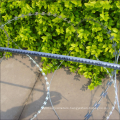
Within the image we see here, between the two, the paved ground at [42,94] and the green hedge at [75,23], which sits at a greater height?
the green hedge at [75,23]

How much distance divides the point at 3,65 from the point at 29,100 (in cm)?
121

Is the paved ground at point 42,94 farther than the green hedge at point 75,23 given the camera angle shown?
Yes

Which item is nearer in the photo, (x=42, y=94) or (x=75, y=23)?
(x=75, y=23)

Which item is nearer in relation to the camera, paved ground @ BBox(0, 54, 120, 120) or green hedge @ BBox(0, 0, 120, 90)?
green hedge @ BBox(0, 0, 120, 90)

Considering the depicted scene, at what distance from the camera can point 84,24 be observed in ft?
6.56

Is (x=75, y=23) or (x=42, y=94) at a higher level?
(x=75, y=23)

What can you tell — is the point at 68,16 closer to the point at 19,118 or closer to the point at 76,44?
the point at 76,44

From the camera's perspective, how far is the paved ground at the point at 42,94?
97.7 inches

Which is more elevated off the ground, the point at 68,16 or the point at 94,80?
the point at 68,16

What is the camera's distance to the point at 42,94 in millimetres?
2641

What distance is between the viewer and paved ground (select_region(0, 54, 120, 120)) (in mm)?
2480

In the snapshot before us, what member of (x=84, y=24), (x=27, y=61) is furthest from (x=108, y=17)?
(x=27, y=61)

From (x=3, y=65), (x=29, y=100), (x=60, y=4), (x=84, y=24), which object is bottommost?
(x=29, y=100)

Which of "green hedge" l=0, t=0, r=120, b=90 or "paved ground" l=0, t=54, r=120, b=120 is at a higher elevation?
"green hedge" l=0, t=0, r=120, b=90
